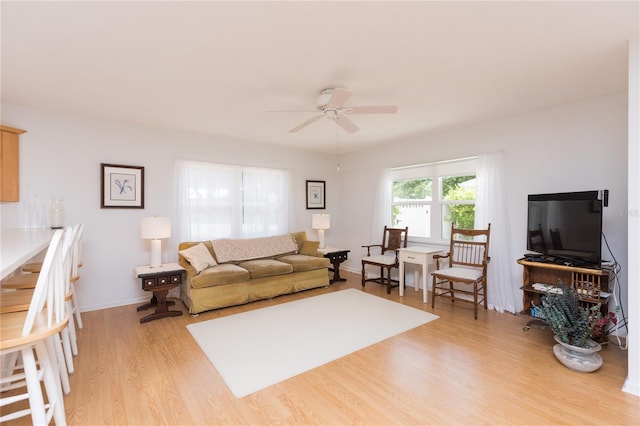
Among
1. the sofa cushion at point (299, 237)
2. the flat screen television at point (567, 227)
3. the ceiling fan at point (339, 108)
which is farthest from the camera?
the sofa cushion at point (299, 237)

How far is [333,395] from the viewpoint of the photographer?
6.68 ft

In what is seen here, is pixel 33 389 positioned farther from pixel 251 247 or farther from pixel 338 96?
pixel 251 247

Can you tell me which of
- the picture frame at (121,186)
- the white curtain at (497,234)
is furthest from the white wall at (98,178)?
the white curtain at (497,234)

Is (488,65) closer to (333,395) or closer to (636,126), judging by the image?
(636,126)

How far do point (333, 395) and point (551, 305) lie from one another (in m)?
1.99

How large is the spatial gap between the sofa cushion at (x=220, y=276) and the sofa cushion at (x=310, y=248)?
135cm

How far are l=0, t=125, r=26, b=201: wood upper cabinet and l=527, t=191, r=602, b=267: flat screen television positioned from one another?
18.3 feet

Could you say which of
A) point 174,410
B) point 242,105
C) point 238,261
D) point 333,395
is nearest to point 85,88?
point 242,105

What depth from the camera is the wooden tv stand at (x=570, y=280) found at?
2.65 metres

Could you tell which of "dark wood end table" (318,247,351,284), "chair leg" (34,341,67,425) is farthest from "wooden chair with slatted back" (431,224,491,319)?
"chair leg" (34,341,67,425)

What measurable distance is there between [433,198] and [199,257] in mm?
3552

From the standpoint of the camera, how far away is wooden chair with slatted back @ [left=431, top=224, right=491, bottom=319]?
142 inches

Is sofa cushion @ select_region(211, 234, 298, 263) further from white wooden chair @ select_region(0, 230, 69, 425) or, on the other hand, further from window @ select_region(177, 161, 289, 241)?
white wooden chair @ select_region(0, 230, 69, 425)

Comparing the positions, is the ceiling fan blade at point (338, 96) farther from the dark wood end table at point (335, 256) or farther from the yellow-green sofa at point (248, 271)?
the dark wood end table at point (335, 256)
